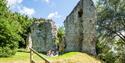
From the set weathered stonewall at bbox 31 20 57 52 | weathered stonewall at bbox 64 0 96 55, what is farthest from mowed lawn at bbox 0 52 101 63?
weathered stonewall at bbox 31 20 57 52

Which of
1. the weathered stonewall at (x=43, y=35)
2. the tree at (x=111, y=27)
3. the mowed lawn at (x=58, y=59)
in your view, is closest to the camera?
the mowed lawn at (x=58, y=59)

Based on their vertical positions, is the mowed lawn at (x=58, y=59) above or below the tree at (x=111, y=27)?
below

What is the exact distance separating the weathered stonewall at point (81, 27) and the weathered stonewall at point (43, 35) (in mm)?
2805

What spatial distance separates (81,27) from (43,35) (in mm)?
5707

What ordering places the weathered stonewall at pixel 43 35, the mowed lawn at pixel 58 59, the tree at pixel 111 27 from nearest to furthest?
the mowed lawn at pixel 58 59
the tree at pixel 111 27
the weathered stonewall at pixel 43 35

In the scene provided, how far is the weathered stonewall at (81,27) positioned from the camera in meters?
36.2

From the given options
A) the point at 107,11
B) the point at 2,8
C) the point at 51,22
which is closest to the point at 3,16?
the point at 2,8

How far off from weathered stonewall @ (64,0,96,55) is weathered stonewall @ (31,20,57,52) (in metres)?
2.81

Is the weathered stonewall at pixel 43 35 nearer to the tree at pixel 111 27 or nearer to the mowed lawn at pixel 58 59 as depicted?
the tree at pixel 111 27

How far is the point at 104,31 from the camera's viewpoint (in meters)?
37.4

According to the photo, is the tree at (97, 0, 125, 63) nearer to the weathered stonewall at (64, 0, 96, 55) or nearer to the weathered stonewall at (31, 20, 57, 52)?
the weathered stonewall at (64, 0, 96, 55)

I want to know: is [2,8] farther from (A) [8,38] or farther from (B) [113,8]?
(B) [113,8]

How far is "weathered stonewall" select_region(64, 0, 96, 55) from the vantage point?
3622cm

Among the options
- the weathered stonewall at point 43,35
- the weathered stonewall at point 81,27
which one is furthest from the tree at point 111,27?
the weathered stonewall at point 43,35
